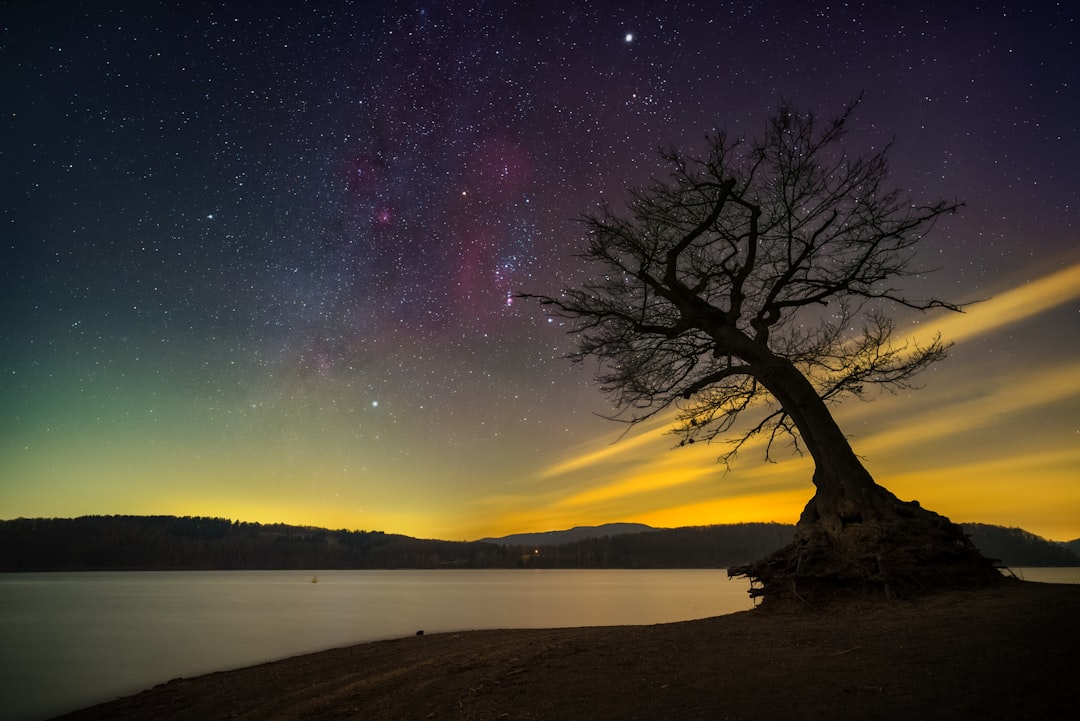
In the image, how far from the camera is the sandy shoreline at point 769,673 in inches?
203

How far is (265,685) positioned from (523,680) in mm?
9411

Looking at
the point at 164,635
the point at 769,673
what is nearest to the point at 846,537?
the point at 769,673

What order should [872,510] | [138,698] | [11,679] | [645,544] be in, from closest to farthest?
[872,510] < [138,698] < [11,679] < [645,544]

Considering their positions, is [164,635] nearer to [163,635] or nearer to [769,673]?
[163,635]

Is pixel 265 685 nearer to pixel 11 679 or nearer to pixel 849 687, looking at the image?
pixel 849 687

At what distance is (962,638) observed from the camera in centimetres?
669

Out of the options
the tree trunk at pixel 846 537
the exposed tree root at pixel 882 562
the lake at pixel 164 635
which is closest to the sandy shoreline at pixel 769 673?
the exposed tree root at pixel 882 562

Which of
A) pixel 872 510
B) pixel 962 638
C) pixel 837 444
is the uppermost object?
pixel 837 444

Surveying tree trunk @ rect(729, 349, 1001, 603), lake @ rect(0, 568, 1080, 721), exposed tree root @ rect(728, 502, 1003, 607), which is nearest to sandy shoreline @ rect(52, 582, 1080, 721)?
exposed tree root @ rect(728, 502, 1003, 607)

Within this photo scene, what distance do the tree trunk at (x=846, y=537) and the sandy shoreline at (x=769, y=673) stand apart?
2.54 ft

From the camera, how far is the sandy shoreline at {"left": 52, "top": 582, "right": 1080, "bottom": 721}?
5148 mm

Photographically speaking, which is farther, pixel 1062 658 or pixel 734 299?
pixel 734 299

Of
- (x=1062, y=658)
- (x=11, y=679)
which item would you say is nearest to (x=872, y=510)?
(x=1062, y=658)

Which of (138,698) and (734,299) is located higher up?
(734,299)
